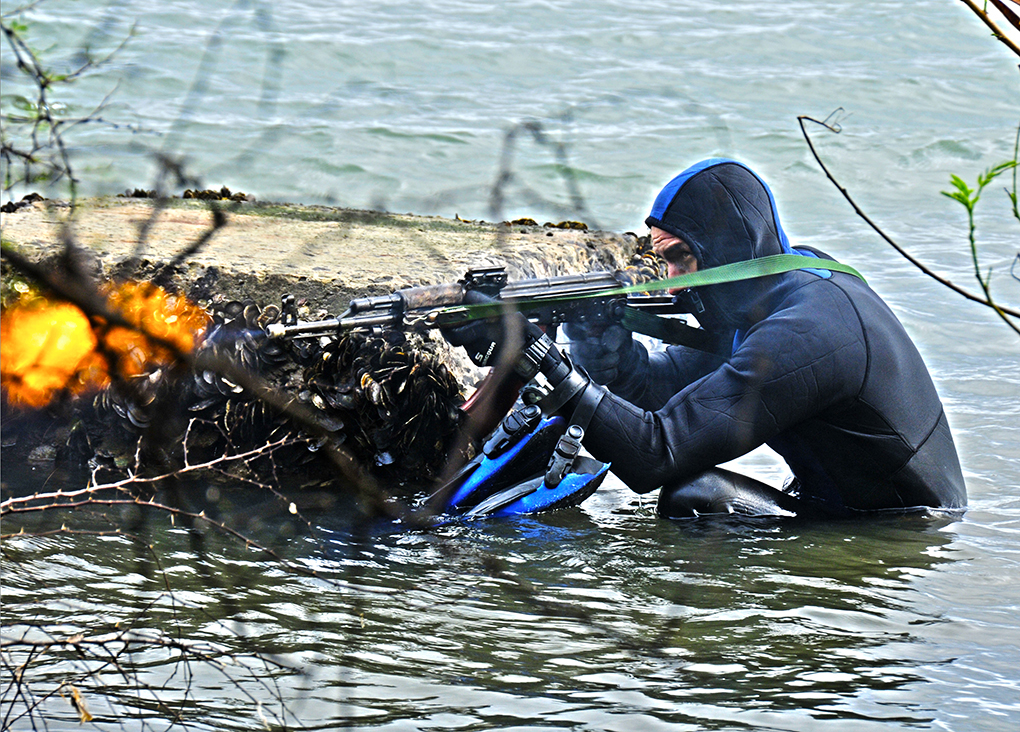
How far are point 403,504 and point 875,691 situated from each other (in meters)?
2.16

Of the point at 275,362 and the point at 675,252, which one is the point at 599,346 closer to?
the point at 675,252

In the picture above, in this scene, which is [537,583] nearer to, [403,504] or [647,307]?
[403,504]

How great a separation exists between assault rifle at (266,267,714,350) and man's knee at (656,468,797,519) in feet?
1.82

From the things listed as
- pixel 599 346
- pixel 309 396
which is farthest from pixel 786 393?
pixel 309 396

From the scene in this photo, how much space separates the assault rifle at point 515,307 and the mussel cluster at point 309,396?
0.88ft

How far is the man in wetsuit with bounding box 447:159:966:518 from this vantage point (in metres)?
3.90

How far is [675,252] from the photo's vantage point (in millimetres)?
4320

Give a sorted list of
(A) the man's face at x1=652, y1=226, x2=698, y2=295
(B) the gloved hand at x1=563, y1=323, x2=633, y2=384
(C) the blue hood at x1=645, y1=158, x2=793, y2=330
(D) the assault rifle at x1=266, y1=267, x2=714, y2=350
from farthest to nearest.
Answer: (B) the gloved hand at x1=563, y1=323, x2=633, y2=384 → (A) the man's face at x1=652, y1=226, x2=698, y2=295 → (C) the blue hood at x1=645, y1=158, x2=793, y2=330 → (D) the assault rifle at x1=266, y1=267, x2=714, y2=350

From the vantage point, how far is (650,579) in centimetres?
370

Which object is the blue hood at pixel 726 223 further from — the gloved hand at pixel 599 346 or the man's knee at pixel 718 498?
the man's knee at pixel 718 498

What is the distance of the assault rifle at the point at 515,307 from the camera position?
3.76 meters

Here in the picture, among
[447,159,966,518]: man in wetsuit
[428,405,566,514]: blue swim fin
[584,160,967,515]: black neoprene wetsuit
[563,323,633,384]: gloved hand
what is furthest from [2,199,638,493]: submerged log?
[584,160,967,515]: black neoprene wetsuit

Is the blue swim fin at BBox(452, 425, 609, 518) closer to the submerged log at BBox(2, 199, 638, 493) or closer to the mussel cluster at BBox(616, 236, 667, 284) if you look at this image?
the submerged log at BBox(2, 199, 638, 493)

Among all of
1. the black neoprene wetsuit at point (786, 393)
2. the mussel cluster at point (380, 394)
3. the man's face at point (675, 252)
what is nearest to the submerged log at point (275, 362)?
the mussel cluster at point (380, 394)
